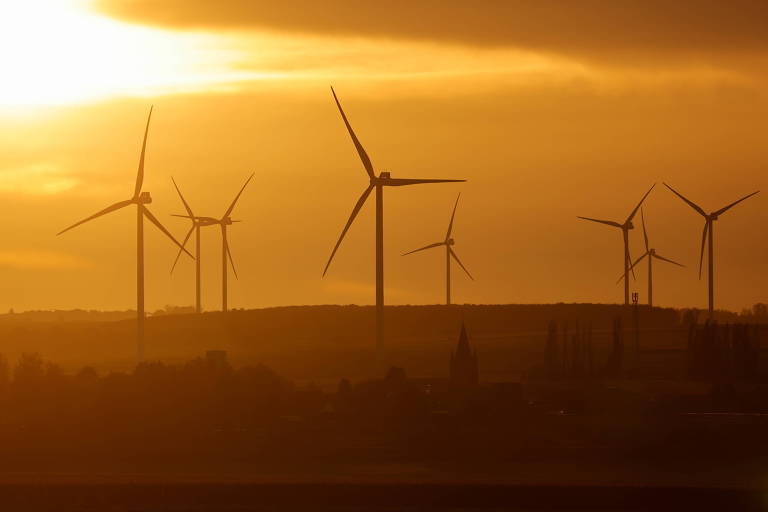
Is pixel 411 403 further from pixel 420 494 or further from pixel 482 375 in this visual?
pixel 482 375

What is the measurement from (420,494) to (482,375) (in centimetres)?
12871

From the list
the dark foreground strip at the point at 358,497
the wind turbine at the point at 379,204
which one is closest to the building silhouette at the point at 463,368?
the wind turbine at the point at 379,204

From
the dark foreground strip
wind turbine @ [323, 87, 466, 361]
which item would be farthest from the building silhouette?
the dark foreground strip

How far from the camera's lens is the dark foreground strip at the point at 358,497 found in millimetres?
64812

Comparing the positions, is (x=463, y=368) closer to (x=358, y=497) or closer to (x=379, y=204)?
(x=379, y=204)

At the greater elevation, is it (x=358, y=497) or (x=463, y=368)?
(x=463, y=368)

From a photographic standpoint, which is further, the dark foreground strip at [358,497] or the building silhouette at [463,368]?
the building silhouette at [463,368]

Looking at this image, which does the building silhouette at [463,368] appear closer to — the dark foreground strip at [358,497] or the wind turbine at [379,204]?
the wind turbine at [379,204]

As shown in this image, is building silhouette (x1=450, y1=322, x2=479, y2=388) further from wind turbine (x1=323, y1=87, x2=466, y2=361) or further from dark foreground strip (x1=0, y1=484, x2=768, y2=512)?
dark foreground strip (x1=0, y1=484, x2=768, y2=512)

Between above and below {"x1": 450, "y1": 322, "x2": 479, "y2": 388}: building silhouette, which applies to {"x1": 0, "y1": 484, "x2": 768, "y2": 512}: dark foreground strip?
below

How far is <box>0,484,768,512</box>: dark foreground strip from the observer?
64.8m

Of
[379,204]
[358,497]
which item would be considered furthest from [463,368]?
[358,497]

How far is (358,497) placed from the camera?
66750 millimetres

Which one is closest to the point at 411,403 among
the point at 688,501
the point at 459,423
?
the point at 459,423
